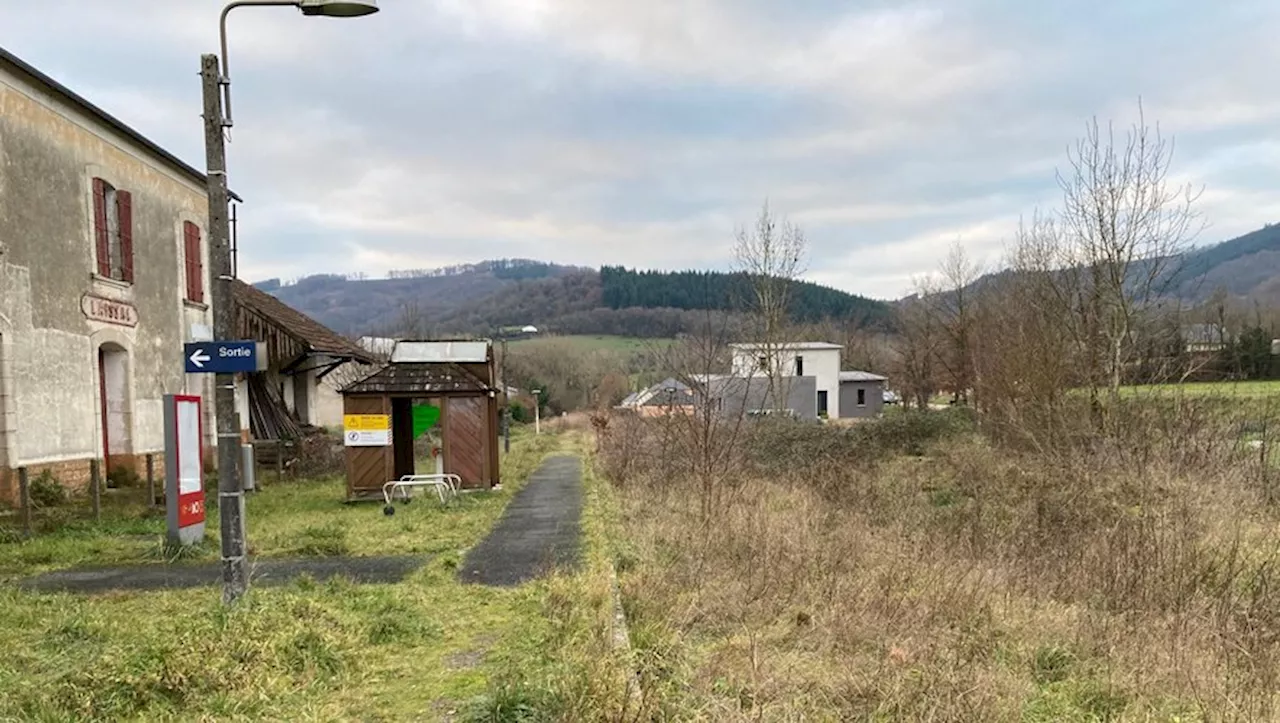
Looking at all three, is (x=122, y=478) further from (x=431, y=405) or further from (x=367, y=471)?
(x=431, y=405)

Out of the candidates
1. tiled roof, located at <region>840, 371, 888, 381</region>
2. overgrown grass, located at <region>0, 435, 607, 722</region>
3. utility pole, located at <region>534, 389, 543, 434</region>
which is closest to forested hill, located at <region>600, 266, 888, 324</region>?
tiled roof, located at <region>840, 371, 888, 381</region>

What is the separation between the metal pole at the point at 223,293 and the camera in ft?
21.4

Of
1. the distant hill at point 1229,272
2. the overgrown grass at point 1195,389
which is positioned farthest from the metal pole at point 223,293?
the distant hill at point 1229,272

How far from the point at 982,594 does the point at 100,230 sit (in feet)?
49.3

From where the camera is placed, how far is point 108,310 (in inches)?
579

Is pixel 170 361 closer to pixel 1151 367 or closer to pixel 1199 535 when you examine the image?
pixel 1199 535

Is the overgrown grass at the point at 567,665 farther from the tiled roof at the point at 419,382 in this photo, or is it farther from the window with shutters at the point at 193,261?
the window with shutters at the point at 193,261

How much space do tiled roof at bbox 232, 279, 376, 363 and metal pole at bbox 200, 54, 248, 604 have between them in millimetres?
15961

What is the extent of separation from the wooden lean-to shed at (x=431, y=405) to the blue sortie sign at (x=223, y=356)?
370 inches

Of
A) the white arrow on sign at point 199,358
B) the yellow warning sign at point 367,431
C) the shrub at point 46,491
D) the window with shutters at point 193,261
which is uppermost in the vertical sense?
the window with shutters at point 193,261

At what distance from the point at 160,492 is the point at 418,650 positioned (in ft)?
36.0

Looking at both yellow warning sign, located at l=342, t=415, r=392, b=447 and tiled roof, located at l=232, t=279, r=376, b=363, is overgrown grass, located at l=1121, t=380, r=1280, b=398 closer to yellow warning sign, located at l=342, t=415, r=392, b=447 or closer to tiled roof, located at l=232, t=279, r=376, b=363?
yellow warning sign, located at l=342, t=415, r=392, b=447

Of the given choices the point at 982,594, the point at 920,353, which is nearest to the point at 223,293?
the point at 982,594

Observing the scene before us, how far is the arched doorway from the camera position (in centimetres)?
1539
